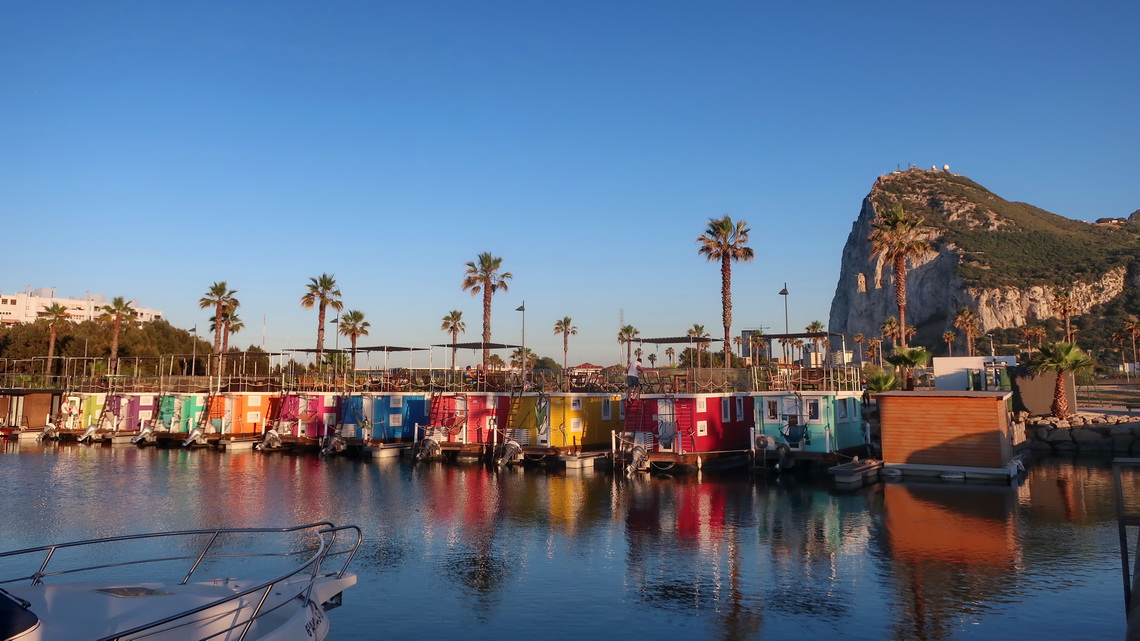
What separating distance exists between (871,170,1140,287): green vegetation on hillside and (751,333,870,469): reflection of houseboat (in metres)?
127

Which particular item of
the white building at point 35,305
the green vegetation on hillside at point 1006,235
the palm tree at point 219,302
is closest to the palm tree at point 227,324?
the palm tree at point 219,302

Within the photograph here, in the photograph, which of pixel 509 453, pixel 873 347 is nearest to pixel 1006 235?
pixel 873 347

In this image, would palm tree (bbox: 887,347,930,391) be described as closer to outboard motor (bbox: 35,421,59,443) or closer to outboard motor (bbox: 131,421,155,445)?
outboard motor (bbox: 131,421,155,445)

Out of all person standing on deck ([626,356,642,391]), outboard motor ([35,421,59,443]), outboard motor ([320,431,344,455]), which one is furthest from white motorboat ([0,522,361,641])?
outboard motor ([35,421,59,443])

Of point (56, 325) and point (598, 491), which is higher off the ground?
point (56, 325)

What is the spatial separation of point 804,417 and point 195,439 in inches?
1645

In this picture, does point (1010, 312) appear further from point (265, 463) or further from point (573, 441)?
point (265, 463)

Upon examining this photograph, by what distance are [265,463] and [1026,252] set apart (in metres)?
164

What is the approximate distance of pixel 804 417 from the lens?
36.8m

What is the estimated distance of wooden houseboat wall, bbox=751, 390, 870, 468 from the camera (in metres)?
36.3

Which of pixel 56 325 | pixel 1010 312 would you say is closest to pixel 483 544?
pixel 56 325

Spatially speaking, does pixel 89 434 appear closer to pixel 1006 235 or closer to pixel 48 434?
pixel 48 434

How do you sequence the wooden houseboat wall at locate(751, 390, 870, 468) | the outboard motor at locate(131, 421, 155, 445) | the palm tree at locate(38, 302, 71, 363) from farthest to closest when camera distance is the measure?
the palm tree at locate(38, 302, 71, 363), the outboard motor at locate(131, 421, 155, 445), the wooden houseboat wall at locate(751, 390, 870, 468)

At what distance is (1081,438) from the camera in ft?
144
